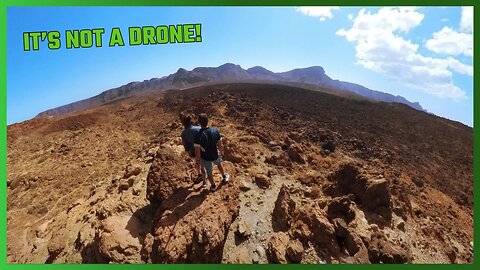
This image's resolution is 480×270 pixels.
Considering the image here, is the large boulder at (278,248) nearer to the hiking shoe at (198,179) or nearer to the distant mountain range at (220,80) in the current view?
the hiking shoe at (198,179)

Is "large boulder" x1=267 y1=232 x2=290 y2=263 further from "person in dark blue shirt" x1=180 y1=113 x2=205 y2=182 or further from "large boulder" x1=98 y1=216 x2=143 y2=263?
"large boulder" x1=98 y1=216 x2=143 y2=263

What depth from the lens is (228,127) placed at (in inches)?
477

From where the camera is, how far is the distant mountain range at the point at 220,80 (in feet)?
237

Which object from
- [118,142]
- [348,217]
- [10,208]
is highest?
[118,142]

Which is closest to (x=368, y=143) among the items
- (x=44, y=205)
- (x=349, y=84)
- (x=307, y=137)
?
(x=307, y=137)

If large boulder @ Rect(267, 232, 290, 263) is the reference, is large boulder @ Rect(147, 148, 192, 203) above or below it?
above

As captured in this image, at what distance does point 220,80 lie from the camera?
79562 millimetres

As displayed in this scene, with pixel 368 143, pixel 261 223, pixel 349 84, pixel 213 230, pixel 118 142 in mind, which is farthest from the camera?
pixel 349 84

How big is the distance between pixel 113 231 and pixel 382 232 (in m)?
5.31

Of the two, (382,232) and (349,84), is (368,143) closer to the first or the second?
(382,232)

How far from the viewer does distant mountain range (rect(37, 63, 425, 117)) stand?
7231cm

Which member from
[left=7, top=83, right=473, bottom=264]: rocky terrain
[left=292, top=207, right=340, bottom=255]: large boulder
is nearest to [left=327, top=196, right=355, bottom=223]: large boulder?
[left=7, top=83, right=473, bottom=264]: rocky terrain

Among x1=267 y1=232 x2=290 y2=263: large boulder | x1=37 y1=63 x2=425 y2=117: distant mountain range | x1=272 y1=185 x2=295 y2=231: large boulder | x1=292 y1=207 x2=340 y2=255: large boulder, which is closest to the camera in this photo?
x1=267 y1=232 x2=290 y2=263: large boulder

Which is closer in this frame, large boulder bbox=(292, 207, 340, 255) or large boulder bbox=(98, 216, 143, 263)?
large boulder bbox=(98, 216, 143, 263)
